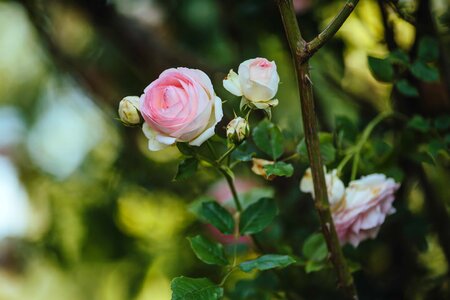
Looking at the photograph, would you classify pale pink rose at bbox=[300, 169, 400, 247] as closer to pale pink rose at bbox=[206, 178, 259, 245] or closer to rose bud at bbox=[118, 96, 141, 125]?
rose bud at bbox=[118, 96, 141, 125]

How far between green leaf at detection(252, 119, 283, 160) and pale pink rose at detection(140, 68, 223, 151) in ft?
0.34

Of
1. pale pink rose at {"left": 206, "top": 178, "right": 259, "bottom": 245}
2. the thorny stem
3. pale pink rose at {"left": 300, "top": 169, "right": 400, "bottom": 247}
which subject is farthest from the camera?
pale pink rose at {"left": 206, "top": 178, "right": 259, "bottom": 245}

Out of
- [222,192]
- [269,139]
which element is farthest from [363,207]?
[222,192]

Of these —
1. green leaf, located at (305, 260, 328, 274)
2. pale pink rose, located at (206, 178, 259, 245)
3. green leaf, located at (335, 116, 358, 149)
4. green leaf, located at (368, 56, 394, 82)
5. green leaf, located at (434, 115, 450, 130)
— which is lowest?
green leaf, located at (305, 260, 328, 274)

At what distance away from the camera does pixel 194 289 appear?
518mm

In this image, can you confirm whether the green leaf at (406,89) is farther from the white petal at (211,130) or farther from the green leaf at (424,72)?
the white petal at (211,130)

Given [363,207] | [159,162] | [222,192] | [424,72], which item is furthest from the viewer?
[159,162]

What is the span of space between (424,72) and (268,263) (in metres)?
0.32

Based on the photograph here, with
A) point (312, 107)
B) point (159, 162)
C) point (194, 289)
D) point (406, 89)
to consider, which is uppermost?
point (159, 162)

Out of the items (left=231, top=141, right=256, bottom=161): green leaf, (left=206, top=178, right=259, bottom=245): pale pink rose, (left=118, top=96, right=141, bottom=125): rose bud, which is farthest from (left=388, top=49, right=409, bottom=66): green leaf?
(left=206, top=178, right=259, bottom=245): pale pink rose

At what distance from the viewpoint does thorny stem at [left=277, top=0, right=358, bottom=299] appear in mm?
487

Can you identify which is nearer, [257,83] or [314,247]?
[257,83]

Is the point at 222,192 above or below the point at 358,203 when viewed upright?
above

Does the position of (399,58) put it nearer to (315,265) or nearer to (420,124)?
(420,124)
